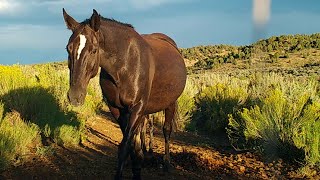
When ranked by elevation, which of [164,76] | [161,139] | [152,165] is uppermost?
[164,76]

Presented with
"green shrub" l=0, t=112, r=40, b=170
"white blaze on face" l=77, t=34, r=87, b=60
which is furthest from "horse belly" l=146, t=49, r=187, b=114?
"green shrub" l=0, t=112, r=40, b=170

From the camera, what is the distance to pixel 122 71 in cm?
604

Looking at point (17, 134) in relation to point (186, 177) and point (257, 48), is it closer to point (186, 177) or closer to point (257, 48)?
point (186, 177)

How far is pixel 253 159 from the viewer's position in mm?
9312

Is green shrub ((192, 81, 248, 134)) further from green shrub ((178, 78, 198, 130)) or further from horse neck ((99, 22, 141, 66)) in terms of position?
horse neck ((99, 22, 141, 66))

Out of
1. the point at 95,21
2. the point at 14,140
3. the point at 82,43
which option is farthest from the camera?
the point at 14,140

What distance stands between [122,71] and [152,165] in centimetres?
312

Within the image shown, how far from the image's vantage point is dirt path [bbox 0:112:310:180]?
→ 7.58 meters

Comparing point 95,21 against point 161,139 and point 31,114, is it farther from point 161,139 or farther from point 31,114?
point 161,139

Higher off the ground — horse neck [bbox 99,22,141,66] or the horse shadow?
horse neck [bbox 99,22,141,66]

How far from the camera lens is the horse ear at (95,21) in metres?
5.38

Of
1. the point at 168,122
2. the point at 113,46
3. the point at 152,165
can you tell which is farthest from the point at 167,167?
the point at 113,46

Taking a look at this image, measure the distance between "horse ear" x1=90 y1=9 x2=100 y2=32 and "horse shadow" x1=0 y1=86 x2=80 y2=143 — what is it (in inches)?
188

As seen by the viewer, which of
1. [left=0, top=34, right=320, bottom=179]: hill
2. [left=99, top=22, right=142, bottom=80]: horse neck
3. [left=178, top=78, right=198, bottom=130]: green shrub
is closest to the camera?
[left=99, top=22, right=142, bottom=80]: horse neck
